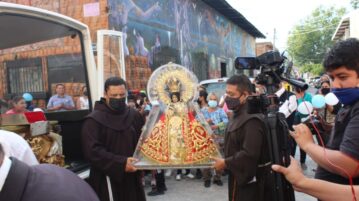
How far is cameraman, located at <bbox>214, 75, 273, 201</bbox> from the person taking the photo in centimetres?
295

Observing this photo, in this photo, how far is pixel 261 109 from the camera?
9.07ft

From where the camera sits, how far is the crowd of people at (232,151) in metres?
1.24

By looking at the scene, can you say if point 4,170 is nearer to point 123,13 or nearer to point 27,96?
point 27,96

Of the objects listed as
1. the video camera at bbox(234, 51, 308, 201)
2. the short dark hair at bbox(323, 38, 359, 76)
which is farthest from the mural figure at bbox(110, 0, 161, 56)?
the short dark hair at bbox(323, 38, 359, 76)

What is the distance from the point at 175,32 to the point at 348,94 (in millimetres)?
12429

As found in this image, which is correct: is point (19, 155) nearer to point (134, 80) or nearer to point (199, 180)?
point (199, 180)

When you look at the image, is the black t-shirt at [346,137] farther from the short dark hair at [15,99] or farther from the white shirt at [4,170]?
the short dark hair at [15,99]

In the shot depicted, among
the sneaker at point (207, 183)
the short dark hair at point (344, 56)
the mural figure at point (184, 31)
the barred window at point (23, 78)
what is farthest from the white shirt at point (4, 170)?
the mural figure at point (184, 31)

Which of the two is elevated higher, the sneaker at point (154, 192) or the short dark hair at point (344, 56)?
the short dark hair at point (344, 56)

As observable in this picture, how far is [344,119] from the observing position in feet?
6.51

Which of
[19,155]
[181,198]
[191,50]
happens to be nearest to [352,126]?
[19,155]

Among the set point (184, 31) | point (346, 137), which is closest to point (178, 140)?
point (346, 137)

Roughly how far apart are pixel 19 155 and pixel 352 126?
5.98 ft

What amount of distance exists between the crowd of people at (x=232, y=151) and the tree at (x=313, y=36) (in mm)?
55603
